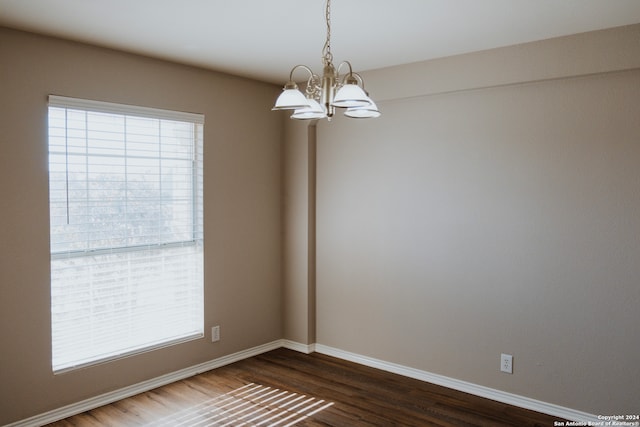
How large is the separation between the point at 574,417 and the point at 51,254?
11.4 feet

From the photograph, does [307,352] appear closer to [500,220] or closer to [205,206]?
[205,206]

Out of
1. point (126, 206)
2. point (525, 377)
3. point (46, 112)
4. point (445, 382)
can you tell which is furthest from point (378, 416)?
point (46, 112)

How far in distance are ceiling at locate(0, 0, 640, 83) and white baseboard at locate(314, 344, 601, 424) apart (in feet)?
7.71

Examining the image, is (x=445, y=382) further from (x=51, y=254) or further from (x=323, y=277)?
(x=51, y=254)

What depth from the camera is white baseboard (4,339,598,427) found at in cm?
322

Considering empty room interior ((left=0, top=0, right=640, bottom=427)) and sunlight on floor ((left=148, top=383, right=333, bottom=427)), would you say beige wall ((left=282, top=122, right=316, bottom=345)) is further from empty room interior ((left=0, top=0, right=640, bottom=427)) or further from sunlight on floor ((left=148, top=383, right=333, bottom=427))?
sunlight on floor ((left=148, top=383, right=333, bottom=427))

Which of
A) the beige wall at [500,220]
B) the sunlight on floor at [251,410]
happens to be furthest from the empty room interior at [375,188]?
the sunlight on floor at [251,410]

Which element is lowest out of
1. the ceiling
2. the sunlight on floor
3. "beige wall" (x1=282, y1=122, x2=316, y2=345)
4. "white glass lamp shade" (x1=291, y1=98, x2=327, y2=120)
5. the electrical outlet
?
the sunlight on floor

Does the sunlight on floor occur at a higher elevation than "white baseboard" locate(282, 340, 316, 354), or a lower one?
lower

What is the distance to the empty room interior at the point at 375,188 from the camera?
9.83 ft

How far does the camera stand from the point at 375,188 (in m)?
4.14

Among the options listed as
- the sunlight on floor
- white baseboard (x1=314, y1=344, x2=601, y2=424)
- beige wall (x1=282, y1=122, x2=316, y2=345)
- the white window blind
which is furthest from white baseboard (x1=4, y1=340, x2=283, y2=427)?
white baseboard (x1=314, y1=344, x2=601, y2=424)

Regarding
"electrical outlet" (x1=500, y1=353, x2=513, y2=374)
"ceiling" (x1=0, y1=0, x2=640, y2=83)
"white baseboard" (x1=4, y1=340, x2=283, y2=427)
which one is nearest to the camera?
"ceiling" (x1=0, y1=0, x2=640, y2=83)

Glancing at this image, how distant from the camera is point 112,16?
281 centimetres
